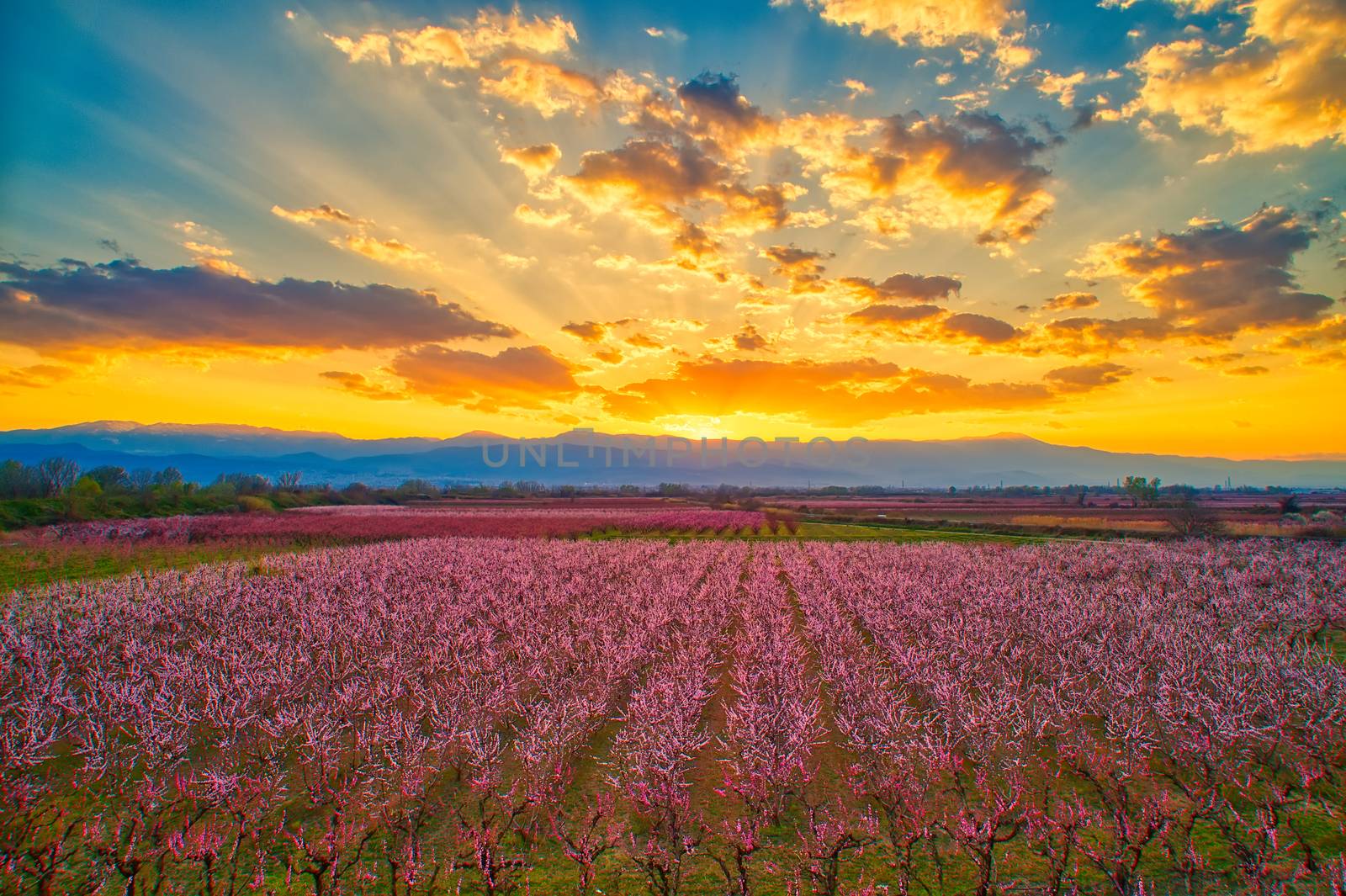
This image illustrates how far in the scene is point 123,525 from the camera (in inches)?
1778

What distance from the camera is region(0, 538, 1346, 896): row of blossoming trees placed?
694 centimetres

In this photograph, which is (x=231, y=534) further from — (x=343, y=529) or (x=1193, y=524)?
(x=1193, y=524)

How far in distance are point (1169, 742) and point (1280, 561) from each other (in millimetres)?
26416

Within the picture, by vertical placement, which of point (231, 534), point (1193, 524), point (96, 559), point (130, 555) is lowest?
point (96, 559)

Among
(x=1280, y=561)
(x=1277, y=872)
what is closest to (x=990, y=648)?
(x=1277, y=872)

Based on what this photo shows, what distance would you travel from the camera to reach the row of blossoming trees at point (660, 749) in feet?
22.8

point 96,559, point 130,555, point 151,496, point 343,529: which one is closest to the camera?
point 96,559

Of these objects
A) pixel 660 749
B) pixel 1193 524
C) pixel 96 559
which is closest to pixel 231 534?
pixel 96 559

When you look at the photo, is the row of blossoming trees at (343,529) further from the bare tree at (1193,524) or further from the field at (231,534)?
the bare tree at (1193,524)

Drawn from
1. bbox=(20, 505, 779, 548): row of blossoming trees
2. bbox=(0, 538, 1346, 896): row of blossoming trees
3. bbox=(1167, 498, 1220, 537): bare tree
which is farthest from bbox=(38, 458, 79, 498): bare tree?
bbox=(1167, 498, 1220, 537): bare tree

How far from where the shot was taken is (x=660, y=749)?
8.61 m

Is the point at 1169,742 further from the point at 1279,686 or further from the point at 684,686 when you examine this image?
the point at 684,686

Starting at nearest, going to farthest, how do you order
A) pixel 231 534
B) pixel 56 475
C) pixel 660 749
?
pixel 660 749 < pixel 231 534 < pixel 56 475

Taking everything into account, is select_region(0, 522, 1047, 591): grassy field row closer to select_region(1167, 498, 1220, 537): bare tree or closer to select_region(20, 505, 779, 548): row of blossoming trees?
select_region(20, 505, 779, 548): row of blossoming trees
